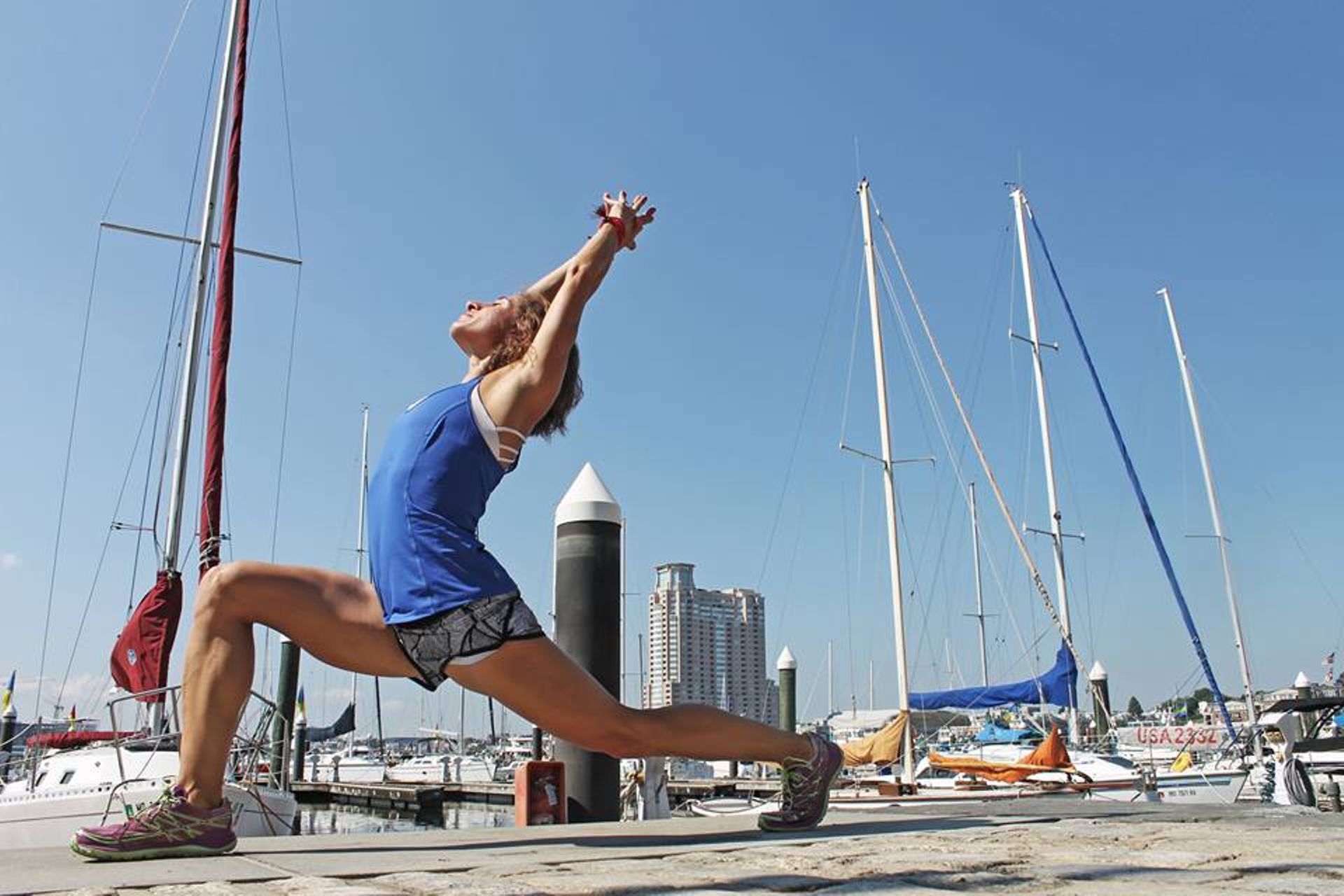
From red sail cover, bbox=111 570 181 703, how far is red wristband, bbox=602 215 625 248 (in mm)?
8362

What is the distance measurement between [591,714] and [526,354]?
3.67 ft

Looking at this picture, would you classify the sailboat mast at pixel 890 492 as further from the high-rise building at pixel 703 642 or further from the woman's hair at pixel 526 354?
the high-rise building at pixel 703 642

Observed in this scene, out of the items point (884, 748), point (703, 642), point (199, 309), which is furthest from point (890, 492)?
point (703, 642)

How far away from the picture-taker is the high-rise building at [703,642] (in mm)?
68500

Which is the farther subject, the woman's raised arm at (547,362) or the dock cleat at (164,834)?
the woman's raised arm at (547,362)

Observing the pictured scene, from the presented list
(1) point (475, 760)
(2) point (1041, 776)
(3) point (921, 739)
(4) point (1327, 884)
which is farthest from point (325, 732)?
(4) point (1327, 884)

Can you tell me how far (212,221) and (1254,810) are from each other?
565 inches

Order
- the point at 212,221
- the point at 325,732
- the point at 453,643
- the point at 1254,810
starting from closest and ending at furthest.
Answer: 1. the point at 453,643
2. the point at 1254,810
3. the point at 212,221
4. the point at 325,732

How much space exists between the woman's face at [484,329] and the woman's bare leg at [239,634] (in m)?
0.89

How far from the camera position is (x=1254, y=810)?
15.1 ft

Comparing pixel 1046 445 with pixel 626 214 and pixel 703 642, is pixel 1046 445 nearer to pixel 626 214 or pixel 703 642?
pixel 626 214

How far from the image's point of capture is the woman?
290 centimetres

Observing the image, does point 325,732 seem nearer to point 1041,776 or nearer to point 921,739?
point 921,739

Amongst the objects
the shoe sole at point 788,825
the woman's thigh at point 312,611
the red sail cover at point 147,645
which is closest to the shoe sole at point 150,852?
the woman's thigh at point 312,611
